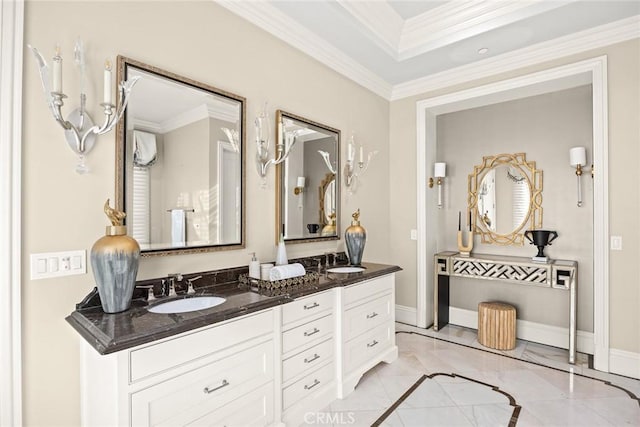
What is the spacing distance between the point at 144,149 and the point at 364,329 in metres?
1.94

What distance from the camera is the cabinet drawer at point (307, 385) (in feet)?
6.44

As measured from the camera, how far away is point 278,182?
2.61 metres

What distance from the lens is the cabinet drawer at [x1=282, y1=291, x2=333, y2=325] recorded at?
1.98 meters

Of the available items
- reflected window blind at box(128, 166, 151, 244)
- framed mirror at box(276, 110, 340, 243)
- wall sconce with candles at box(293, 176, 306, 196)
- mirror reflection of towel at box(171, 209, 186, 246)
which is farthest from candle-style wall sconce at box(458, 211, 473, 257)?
reflected window blind at box(128, 166, 151, 244)

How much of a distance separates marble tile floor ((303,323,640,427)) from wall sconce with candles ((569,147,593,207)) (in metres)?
1.58

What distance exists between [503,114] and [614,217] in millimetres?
1558

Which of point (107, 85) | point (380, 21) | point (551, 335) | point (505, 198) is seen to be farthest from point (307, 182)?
point (551, 335)

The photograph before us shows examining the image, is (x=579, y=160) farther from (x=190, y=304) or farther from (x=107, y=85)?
(x=107, y=85)

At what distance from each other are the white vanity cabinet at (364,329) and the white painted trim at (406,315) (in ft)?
3.19

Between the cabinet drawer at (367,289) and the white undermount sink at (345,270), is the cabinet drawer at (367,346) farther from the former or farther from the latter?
the white undermount sink at (345,270)

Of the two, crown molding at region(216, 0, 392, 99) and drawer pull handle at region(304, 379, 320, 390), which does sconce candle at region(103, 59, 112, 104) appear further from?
drawer pull handle at region(304, 379, 320, 390)

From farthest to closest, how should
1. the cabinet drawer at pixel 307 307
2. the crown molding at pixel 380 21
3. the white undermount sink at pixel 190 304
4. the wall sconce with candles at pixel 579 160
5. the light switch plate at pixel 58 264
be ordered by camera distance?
the wall sconce with candles at pixel 579 160, the crown molding at pixel 380 21, the cabinet drawer at pixel 307 307, the white undermount sink at pixel 190 304, the light switch plate at pixel 58 264

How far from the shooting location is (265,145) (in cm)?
251
